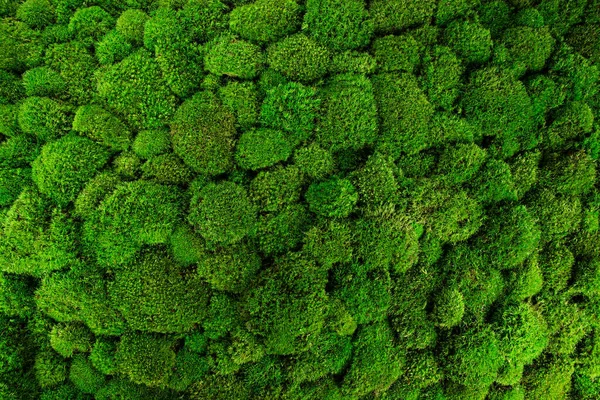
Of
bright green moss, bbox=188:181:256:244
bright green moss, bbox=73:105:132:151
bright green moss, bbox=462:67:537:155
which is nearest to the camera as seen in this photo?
bright green moss, bbox=188:181:256:244

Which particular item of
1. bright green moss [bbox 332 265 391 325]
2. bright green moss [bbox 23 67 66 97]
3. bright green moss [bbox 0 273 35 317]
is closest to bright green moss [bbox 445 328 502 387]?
bright green moss [bbox 332 265 391 325]

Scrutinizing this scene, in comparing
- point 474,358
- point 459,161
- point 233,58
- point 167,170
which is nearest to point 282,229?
point 167,170

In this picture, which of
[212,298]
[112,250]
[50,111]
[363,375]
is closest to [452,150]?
[363,375]

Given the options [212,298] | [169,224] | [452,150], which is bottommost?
[212,298]

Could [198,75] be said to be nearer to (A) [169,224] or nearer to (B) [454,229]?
(A) [169,224]

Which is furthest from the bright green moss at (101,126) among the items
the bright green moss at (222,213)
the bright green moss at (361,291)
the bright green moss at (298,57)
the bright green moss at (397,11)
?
the bright green moss at (397,11)

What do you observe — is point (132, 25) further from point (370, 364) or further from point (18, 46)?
point (370, 364)

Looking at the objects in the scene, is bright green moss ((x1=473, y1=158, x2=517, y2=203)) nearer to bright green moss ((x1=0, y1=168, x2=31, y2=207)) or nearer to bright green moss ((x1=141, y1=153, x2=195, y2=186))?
bright green moss ((x1=141, y1=153, x2=195, y2=186))
